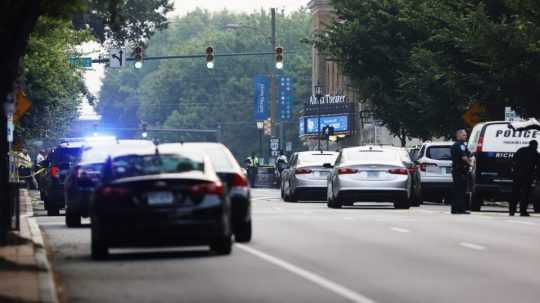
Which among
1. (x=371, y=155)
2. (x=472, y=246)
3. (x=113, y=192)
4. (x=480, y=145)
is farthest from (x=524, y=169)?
(x=113, y=192)

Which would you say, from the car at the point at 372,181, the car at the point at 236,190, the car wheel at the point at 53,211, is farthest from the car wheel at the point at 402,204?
the car at the point at 236,190

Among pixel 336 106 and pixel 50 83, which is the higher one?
pixel 336 106

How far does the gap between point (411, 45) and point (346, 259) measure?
40.2 m

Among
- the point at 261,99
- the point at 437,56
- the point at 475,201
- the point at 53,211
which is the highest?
the point at 261,99

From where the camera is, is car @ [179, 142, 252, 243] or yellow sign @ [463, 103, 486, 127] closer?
car @ [179, 142, 252, 243]

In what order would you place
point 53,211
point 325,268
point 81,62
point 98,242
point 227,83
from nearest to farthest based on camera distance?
1. point 325,268
2. point 98,242
3. point 53,211
4. point 81,62
5. point 227,83

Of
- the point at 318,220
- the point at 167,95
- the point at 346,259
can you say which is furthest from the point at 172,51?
A: the point at 346,259

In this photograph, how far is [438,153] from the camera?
47.5 m

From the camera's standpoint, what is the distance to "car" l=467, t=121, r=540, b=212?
3822 centimetres

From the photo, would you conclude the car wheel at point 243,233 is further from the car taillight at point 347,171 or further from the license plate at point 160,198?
the car taillight at point 347,171

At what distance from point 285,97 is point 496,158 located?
8547cm

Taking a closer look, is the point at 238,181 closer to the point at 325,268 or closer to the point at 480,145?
the point at 325,268

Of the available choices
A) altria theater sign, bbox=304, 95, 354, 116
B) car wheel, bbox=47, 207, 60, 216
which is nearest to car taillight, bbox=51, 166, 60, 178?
car wheel, bbox=47, 207, 60, 216

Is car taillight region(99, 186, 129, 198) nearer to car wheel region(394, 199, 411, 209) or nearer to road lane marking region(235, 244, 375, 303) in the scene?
road lane marking region(235, 244, 375, 303)
